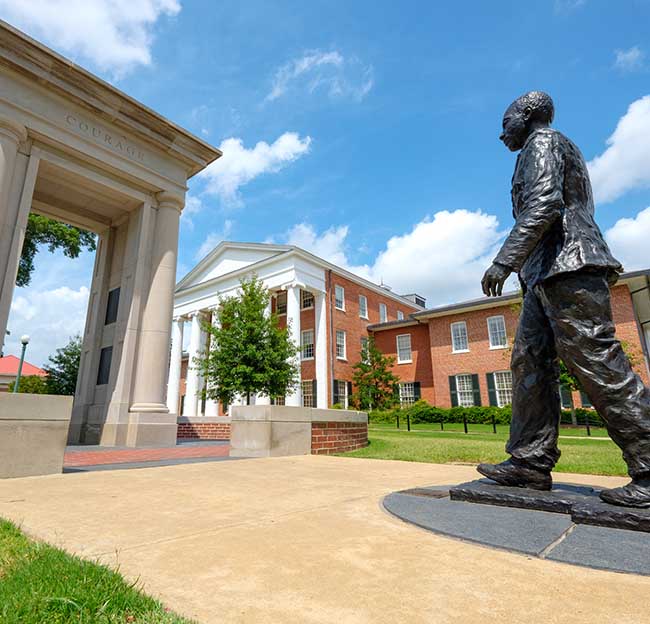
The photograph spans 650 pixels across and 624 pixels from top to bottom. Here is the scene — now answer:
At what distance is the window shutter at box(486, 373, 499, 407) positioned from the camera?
26172 millimetres

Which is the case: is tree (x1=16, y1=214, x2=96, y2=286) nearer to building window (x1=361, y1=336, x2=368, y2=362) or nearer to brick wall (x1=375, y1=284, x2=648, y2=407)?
building window (x1=361, y1=336, x2=368, y2=362)

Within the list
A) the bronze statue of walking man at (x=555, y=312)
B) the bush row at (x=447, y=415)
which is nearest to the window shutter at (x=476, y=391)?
the bush row at (x=447, y=415)

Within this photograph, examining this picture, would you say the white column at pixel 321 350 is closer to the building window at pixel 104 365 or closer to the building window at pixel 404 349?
the building window at pixel 404 349

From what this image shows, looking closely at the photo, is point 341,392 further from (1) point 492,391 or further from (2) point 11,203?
(2) point 11,203

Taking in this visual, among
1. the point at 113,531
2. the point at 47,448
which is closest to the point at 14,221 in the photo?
the point at 47,448

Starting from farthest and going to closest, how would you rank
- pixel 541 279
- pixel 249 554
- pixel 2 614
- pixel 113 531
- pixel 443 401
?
pixel 443 401 → pixel 541 279 → pixel 113 531 → pixel 249 554 → pixel 2 614

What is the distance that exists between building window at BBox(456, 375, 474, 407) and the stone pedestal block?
25.3 metres

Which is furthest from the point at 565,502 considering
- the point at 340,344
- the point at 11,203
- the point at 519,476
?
the point at 340,344

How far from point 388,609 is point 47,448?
5609 mm

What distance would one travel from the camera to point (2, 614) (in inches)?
57.7

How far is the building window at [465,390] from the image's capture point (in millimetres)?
27266

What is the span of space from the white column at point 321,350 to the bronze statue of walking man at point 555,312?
24.8m

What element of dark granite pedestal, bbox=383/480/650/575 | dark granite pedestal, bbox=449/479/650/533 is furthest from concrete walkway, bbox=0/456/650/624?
dark granite pedestal, bbox=449/479/650/533

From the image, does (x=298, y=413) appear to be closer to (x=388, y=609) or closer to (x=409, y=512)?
(x=409, y=512)
